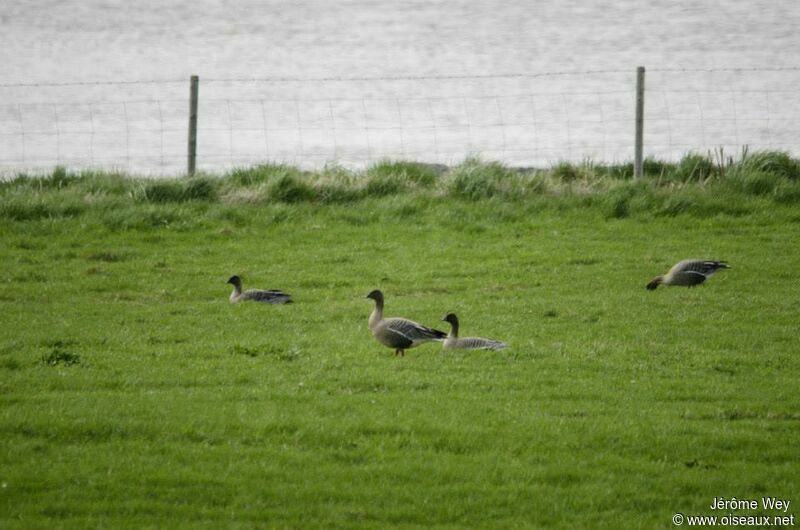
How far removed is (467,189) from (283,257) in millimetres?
5664

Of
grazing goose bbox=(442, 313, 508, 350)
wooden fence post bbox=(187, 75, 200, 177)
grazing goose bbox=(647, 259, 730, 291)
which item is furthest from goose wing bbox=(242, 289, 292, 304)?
wooden fence post bbox=(187, 75, 200, 177)

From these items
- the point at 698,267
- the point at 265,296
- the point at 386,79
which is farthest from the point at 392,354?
the point at 386,79

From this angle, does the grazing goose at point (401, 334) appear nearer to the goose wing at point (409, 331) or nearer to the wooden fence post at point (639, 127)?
the goose wing at point (409, 331)

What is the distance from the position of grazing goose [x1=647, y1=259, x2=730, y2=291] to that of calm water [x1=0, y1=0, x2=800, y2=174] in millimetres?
14585

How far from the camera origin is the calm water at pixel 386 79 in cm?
4559

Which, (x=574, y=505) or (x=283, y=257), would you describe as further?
(x=283, y=257)

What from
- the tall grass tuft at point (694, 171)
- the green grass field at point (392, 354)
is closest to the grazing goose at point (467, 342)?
the green grass field at point (392, 354)

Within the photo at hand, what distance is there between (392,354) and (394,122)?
38449 mm

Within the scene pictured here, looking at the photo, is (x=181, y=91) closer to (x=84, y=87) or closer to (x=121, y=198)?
(x=84, y=87)

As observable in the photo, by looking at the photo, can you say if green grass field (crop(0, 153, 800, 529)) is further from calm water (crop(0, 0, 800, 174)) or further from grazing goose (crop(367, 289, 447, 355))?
calm water (crop(0, 0, 800, 174))

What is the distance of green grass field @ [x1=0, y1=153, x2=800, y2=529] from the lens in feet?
31.6

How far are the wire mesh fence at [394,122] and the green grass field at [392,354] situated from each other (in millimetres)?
14217

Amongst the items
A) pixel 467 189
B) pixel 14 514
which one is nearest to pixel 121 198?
pixel 467 189

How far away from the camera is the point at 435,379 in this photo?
43.0 ft
